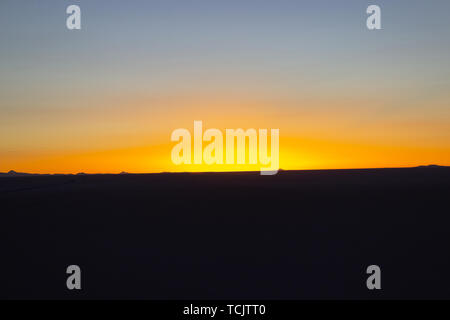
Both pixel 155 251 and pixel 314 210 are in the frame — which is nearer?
pixel 155 251

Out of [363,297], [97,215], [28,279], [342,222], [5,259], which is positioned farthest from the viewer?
[97,215]

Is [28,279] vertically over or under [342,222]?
under

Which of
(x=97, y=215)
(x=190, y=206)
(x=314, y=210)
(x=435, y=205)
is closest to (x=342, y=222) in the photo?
(x=314, y=210)

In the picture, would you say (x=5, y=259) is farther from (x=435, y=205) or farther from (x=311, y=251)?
(x=435, y=205)
